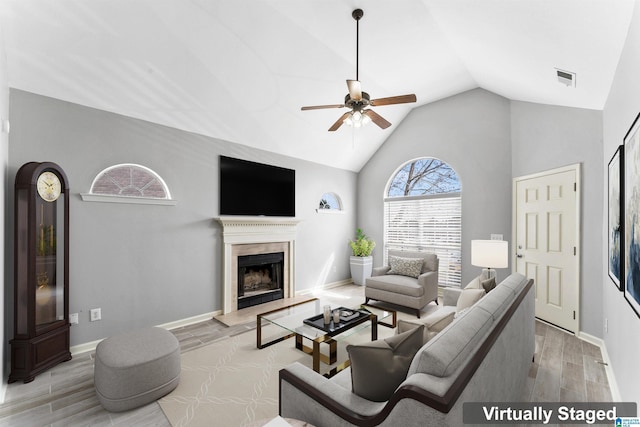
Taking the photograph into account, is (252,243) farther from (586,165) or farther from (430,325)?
(586,165)

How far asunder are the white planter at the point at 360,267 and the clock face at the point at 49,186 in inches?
189

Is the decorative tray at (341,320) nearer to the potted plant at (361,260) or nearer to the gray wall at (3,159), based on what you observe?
the gray wall at (3,159)

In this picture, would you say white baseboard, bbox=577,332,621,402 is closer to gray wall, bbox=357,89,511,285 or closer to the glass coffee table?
gray wall, bbox=357,89,511,285

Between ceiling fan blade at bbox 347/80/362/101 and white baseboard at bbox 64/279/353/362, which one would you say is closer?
ceiling fan blade at bbox 347/80/362/101

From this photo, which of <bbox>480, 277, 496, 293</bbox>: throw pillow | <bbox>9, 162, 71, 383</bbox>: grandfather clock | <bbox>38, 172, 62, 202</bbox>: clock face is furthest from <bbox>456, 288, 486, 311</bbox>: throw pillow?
<bbox>38, 172, 62, 202</bbox>: clock face

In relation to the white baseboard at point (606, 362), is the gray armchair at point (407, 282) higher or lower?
higher

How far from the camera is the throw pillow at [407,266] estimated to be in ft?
14.7

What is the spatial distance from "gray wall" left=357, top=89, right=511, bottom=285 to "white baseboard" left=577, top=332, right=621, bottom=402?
1305mm

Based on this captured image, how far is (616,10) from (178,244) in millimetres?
4446

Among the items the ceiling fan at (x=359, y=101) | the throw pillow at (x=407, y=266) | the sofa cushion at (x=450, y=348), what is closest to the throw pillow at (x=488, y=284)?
the sofa cushion at (x=450, y=348)

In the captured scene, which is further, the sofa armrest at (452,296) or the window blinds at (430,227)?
the window blinds at (430,227)

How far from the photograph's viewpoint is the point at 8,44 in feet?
7.73

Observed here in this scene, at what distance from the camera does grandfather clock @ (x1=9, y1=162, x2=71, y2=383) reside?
2.39 m

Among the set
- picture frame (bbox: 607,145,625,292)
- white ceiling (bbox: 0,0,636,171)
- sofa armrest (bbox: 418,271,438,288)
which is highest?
white ceiling (bbox: 0,0,636,171)
